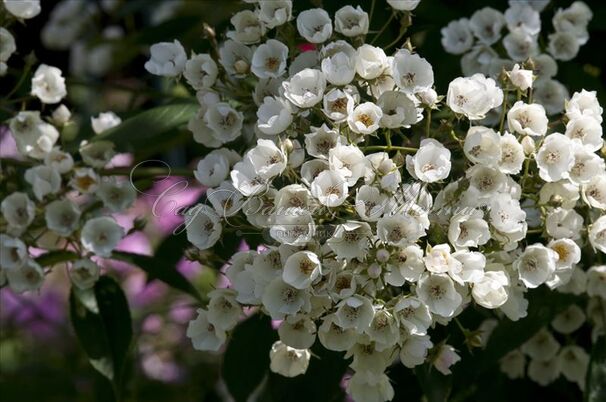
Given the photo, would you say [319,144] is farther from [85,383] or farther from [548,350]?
[85,383]

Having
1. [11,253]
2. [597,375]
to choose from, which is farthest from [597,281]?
[11,253]

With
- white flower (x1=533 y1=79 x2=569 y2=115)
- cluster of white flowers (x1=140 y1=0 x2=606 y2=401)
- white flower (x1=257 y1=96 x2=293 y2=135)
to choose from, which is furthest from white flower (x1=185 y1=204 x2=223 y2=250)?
white flower (x1=533 y1=79 x2=569 y2=115)

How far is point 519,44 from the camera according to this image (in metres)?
1.59

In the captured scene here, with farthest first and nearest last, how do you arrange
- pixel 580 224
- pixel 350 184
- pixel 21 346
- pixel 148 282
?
pixel 21 346, pixel 148 282, pixel 580 224, pixel 350 184

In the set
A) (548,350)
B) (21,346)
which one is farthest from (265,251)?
(21,346)

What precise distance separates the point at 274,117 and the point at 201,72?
230mm

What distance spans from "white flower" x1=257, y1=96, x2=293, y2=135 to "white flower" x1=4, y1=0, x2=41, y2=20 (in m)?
0.49

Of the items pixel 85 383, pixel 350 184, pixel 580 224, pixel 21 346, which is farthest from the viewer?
pixel 21 346

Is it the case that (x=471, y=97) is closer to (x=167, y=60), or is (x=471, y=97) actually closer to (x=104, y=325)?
(x=167, y=60)

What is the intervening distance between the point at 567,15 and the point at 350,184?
2.31ft

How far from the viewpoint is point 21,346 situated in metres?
2.74

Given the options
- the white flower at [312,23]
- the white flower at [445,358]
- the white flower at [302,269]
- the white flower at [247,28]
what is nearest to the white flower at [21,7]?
the white flower at [247,28]

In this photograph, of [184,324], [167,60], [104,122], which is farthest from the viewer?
[184,324]

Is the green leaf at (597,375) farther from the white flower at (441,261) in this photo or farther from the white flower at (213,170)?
the white flower at (213,170)
